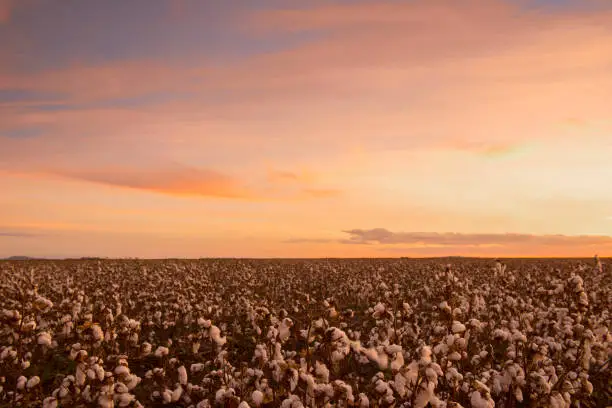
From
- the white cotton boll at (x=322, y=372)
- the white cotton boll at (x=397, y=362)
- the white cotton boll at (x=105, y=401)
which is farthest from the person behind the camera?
the white cotton boll at (x=105, y=401)

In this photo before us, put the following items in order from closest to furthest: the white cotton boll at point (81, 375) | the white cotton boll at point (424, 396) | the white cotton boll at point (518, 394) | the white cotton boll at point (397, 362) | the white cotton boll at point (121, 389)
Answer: the white cotton boll at point (424, 396) → the white cotton boll at point (397, 362) → the white cotton boll at point (518, 394) → the white cotton boll at point (81, 375) → the white cotton boll at point (121, 389)

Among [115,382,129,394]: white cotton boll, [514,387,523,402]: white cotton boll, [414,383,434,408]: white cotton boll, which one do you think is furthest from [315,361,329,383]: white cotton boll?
[115,382,129,394]: white cotton boll

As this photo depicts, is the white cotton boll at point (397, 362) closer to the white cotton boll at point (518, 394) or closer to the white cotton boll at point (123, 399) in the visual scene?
the white cotton boll at point (518, 394)

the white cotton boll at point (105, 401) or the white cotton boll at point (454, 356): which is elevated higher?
the white cotton boll at point (454, 356)

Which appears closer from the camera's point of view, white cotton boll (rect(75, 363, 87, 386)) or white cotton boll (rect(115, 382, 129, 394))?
white cotton boll (rect(75, 363, 87, 386))

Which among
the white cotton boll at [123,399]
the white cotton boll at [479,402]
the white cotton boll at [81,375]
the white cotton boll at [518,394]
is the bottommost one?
the white cotton boll at [123,399]

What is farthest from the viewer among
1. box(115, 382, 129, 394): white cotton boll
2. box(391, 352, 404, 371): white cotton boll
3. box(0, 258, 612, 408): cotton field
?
box(115, 382, 129, 394): white cotton boll

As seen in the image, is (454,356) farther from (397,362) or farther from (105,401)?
(105,401)

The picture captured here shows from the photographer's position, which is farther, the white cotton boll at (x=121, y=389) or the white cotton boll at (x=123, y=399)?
the white cotton boll at (x=121, y=389)

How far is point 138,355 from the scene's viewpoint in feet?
53.8

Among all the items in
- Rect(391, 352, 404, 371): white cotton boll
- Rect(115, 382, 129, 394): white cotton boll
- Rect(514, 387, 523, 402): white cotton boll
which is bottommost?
Rect(115, 382, 129, 394): white cotton boll

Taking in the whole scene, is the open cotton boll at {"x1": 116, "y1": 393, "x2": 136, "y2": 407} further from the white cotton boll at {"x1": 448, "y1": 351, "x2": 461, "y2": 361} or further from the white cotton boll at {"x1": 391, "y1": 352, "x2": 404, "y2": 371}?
the white cotton boll at {"x1": 448, "y1": 351, "x2": 461, "y2": 361}

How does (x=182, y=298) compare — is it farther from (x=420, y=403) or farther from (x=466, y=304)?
(x=420, y=403)

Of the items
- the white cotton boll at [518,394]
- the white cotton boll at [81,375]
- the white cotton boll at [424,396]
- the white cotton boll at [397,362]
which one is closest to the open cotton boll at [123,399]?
the white cotton boll at [81,375]
